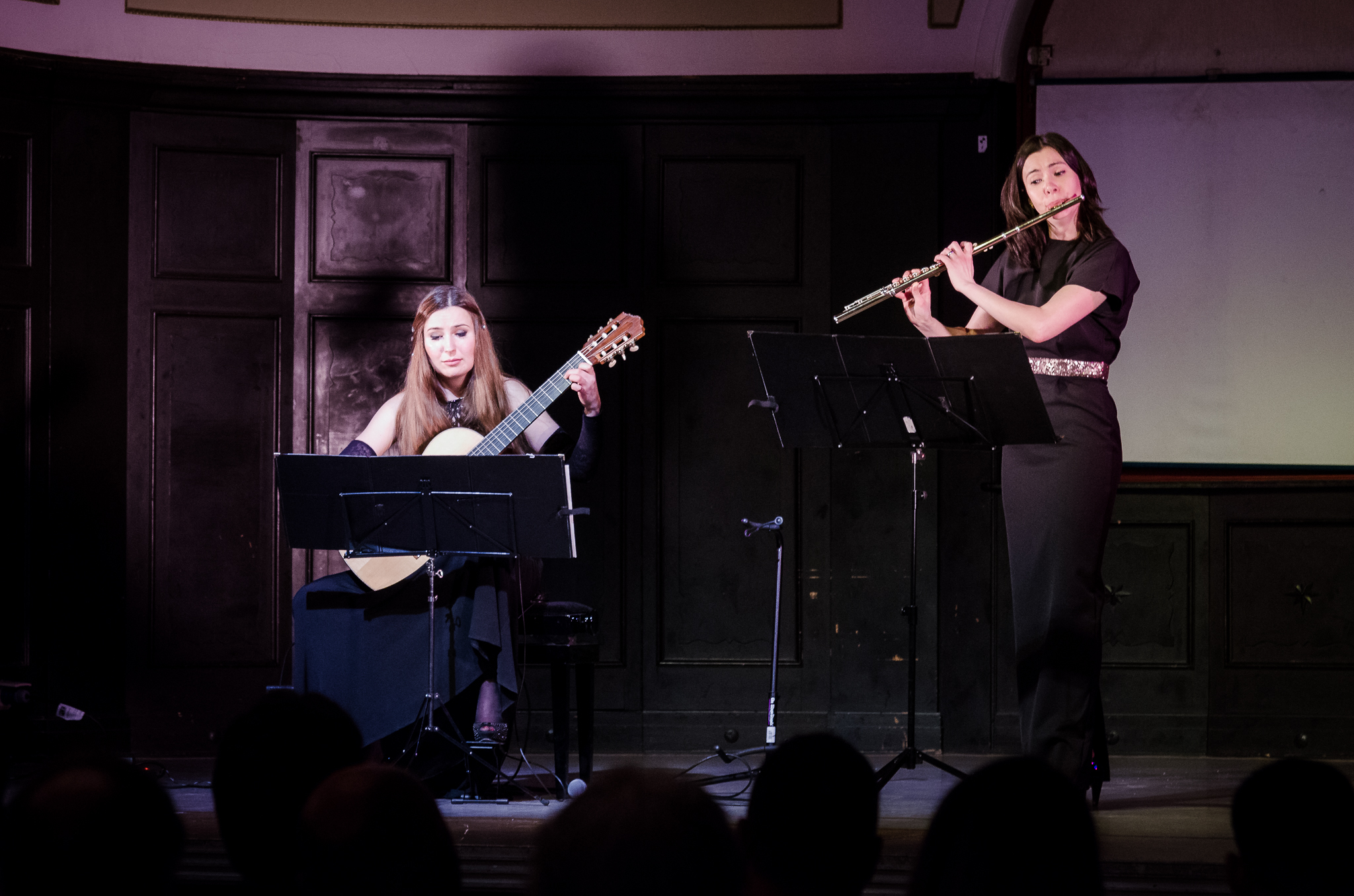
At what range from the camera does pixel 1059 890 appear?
4.50 ft

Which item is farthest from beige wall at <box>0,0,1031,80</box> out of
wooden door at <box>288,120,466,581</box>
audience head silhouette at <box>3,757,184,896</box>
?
audience head silhouette at <box>3,757,184,896</box>

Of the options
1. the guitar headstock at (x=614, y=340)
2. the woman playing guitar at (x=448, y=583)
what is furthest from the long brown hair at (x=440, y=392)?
the guitar headstock at (x=614, y=340)

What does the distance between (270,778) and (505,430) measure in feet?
8.04

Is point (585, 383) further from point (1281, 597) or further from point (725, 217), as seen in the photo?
point (1281, 597)

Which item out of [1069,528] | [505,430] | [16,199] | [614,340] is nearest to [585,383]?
[614,340]

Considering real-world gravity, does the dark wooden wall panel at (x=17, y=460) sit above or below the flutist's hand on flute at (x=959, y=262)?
below

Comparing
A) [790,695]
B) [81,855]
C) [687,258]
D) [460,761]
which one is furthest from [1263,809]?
[687,258]

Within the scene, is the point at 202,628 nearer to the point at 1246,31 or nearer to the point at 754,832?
the point at 754,832

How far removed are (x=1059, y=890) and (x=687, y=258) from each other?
4.08 metres

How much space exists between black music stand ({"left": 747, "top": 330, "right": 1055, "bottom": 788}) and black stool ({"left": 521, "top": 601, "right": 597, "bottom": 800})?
3.60 feet

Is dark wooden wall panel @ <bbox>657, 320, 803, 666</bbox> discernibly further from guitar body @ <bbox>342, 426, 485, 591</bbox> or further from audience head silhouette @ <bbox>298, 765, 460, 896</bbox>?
audience head silhouette @ <bbox>298, 765, 460, 896</bbox>

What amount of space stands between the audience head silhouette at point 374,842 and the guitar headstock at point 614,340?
9.35ft

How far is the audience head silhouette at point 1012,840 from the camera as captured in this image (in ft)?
4.52

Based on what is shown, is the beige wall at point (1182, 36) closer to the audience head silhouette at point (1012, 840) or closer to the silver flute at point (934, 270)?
the silver flute at point (934, 270)
